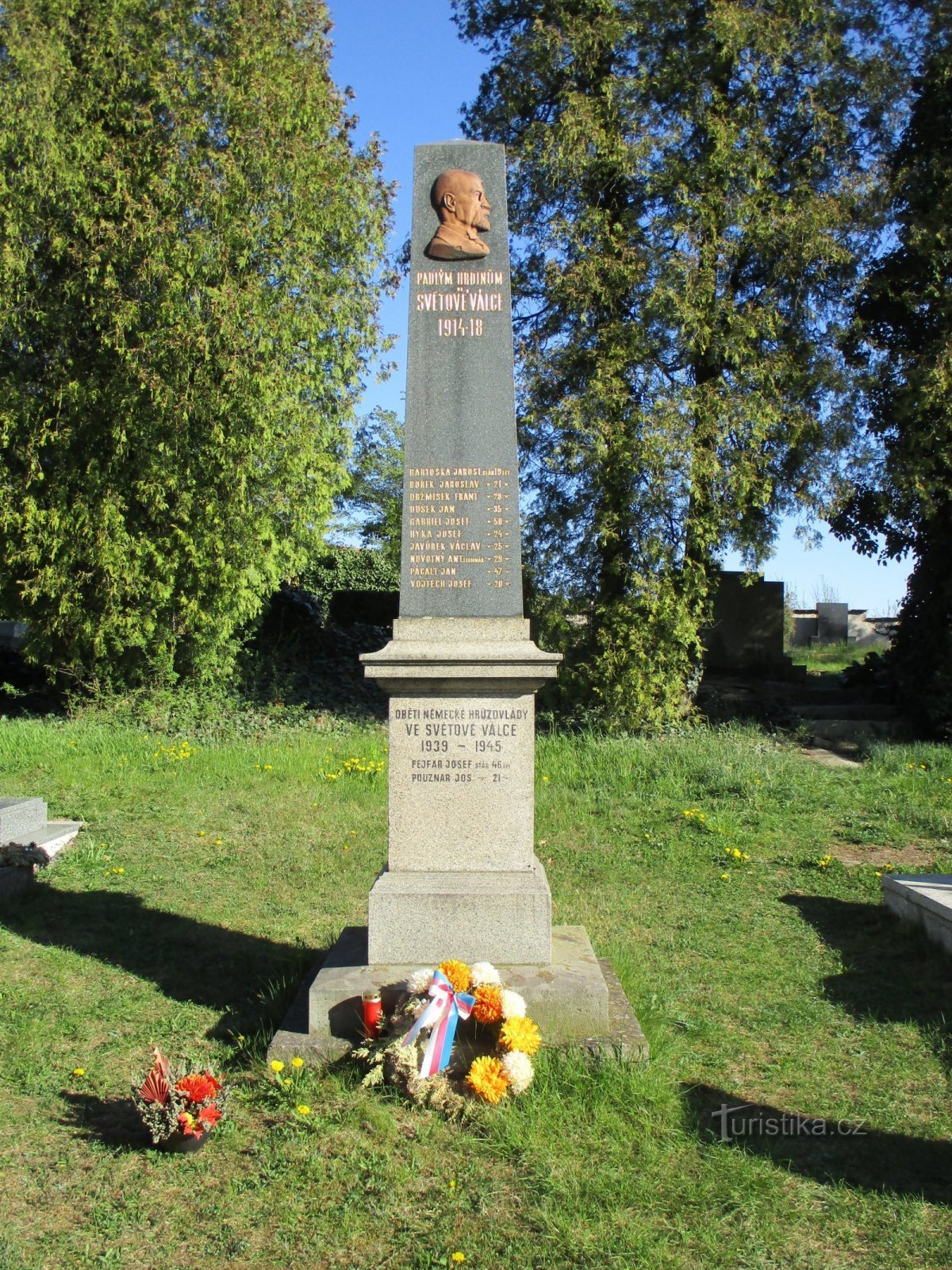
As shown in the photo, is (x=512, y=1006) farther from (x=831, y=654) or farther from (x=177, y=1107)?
(x=831, y=654)

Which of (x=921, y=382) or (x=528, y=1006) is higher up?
(x=921, y=382)

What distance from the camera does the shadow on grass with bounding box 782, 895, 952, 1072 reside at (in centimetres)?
481

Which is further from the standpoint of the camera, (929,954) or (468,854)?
(929,954)

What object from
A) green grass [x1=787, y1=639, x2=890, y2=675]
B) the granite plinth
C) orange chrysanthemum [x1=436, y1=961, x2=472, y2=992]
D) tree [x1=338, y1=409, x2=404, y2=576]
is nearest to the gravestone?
green grass [x1=787, y1=639, x2=890, y2=675]

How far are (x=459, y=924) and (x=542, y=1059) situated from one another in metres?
0.64

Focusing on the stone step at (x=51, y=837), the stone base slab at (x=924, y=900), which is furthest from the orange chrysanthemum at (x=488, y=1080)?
the stone step at (x=51, y=837)

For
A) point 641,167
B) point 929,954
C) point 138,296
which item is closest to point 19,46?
point 138,296

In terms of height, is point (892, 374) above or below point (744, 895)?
above

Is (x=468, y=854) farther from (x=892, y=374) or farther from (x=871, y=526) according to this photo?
(x=871, y=526)

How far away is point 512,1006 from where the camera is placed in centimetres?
392

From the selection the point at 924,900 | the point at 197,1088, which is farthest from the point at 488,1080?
the point at 924,900

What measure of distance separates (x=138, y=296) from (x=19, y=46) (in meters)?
2.95

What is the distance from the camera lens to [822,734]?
12.2 metres

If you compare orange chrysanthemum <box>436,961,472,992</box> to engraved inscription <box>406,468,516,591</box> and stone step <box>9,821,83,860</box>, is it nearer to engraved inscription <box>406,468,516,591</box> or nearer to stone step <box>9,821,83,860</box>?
engraved inscription <box>406,468,516,591</box>
